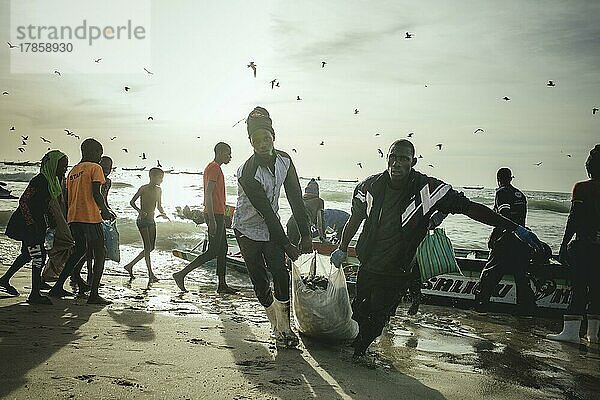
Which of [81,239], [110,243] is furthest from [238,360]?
[110,243]

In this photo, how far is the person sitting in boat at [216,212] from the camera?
7.33m

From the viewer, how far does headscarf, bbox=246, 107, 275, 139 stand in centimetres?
454

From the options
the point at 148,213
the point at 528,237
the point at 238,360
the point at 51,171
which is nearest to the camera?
the point at 238,360

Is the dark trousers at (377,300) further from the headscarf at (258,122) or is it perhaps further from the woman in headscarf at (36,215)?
the woman in headscarf at (36,215)

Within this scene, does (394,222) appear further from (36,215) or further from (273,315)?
(36,215)

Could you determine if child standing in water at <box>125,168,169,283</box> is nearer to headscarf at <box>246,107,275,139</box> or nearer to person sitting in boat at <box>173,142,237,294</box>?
person sitting in boat at <box>173,142,237,294</box>

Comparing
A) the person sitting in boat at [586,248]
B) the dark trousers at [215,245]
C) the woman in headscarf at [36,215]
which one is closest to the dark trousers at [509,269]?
the person sitting in boat at [586,248]

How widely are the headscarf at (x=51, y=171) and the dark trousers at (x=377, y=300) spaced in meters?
3.62

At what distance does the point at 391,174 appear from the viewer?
416 centimetres

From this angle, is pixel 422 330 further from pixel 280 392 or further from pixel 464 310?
pixel 280 392

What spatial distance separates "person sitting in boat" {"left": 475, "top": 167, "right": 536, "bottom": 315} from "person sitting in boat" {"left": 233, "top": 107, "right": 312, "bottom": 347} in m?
3.56

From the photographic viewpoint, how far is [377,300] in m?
4.21

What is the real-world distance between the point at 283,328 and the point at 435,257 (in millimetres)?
1693

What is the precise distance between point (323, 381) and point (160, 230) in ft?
55.7
